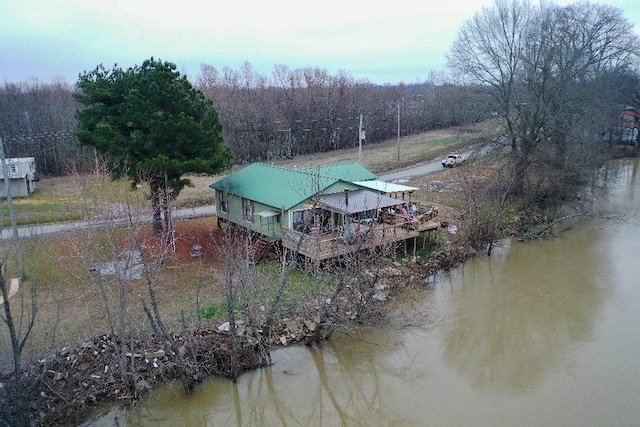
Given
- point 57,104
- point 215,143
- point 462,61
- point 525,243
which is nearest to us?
point 215,143

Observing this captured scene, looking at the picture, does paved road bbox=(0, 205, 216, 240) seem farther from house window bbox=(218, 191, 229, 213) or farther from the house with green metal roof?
the house with green metal roof

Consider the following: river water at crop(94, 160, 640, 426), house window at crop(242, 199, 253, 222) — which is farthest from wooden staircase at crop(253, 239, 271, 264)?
river water at crop(94, 160, 640, 426)

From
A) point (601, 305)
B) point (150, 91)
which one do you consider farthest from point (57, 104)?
point (601, 305)

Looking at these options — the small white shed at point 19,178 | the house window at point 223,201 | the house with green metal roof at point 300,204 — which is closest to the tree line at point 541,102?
the house with green metal roof at point 300,204

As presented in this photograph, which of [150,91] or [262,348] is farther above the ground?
[150,91]

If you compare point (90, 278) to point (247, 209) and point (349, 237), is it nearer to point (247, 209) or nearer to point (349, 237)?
point (247, 209)

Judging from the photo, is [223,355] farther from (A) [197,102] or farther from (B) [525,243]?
(B) [525,243]
